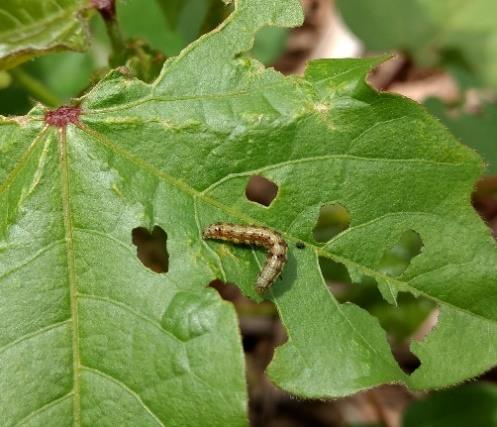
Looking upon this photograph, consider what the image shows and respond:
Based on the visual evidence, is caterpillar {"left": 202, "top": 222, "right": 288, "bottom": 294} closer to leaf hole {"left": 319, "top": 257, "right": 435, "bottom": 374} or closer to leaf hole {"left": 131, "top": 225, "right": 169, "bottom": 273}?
leaf hole {"left": 131, "top": 225, "right": 169, "bottom": 273}

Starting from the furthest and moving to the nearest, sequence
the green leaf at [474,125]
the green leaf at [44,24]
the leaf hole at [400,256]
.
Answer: the green leaf at [474,125], the green leaf at [44,24], the leaf hole at [400,256]

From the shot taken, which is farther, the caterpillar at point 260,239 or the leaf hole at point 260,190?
the leaf hole at point 260,190

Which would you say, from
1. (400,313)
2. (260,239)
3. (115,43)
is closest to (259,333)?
(400,313)

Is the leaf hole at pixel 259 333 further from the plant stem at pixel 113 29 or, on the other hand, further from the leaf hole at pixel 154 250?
the plant stem at pixel 113 29

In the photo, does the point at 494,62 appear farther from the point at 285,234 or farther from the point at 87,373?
the point at 87,373

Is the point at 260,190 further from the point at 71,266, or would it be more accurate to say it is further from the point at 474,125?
the point at 71,266

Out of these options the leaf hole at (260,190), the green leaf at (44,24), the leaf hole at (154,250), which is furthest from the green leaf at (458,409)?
the green leaf at (44,24)
